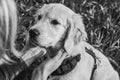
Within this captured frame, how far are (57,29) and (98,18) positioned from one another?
2.28 metres

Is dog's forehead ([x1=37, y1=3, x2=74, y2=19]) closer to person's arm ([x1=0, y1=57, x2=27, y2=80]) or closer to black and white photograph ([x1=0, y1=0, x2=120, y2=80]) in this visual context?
black and white photograph ([x1=0, y1=0, x2=120, y2=80])

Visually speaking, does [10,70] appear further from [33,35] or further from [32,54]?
[33,35]

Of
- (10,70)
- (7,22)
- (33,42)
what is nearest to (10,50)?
(10,70)

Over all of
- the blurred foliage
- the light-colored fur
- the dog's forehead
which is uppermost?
the light-colored fur

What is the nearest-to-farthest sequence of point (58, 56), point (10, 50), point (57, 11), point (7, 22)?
point (7, 22) → point (10, 50) → point (58, 56) → point (57, 11)

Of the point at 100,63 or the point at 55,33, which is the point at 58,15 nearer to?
the point at 55,33

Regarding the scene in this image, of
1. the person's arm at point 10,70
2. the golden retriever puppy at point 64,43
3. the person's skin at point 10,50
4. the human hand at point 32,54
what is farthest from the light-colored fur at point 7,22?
the golden retriever puppy at point 64,43

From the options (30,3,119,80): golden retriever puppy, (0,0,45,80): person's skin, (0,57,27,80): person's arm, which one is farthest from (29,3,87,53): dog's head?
(0,57,27,80): person's arm

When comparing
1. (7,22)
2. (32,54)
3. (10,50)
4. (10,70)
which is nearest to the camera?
(7,22)

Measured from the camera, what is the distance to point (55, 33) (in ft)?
13.7

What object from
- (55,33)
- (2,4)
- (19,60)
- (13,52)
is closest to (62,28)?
(55,33)

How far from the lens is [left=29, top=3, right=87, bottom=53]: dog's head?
4.10 metres

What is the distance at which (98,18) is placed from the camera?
252 inches

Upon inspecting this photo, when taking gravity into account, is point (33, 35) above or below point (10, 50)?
below
